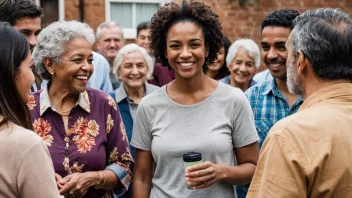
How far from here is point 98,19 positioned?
10914 mm

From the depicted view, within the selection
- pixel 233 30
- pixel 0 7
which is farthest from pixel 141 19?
pixel 0 7

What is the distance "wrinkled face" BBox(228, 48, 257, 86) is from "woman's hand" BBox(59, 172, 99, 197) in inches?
111

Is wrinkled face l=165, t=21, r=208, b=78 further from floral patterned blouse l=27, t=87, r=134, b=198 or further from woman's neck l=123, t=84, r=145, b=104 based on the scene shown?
woman's neck l=123, t=84, r=145, b=104

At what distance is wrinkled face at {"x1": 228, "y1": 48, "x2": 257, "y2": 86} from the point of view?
6.63m

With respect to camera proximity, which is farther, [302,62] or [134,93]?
[134,93]

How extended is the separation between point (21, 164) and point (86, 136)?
4.78 feet

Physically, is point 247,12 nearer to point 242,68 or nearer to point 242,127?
point 242,68

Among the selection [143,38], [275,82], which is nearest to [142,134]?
[275,82]

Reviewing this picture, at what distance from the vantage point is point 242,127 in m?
4.09

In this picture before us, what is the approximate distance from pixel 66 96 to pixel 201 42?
1032 millimetres

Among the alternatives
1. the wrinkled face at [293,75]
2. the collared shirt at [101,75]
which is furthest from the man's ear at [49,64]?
the collared shirt at [101,75]

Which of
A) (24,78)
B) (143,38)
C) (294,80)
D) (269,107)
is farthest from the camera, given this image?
(143,38)

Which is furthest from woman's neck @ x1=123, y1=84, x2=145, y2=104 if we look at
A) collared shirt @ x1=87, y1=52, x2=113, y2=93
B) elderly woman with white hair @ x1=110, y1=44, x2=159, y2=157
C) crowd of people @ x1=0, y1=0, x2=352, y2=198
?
crowd of people @ x1=0, y1=0, x2=352, y2=198

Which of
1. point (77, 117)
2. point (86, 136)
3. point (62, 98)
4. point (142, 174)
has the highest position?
point (62, 98)
